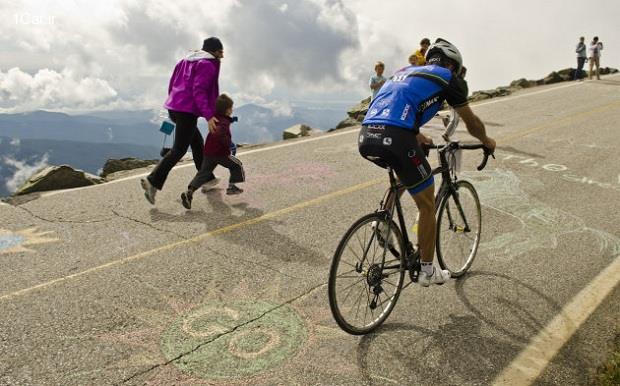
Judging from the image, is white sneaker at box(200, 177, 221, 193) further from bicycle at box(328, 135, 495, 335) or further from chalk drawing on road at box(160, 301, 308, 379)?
bicycle at box(328, 135, 495, 335)

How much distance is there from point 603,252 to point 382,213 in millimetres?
3609

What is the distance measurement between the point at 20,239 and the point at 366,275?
164 inches

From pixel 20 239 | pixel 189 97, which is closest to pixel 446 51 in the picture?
pixel 189 97

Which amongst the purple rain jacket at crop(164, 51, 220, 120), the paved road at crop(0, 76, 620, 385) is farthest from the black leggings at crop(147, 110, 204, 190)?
the paved road at crop(0, 76, 620, 385)

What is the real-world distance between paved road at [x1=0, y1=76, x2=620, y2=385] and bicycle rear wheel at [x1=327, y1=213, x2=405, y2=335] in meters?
0.17

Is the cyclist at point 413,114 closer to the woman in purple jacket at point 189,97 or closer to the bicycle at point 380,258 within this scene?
the bicycle at point 380,258

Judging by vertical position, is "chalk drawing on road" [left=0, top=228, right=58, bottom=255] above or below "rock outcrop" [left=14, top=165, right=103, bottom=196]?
below

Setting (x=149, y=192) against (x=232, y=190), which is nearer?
(x=149, y=192)

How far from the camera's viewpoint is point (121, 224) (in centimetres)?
606

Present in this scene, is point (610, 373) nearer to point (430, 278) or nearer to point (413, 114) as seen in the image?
point (430, 278)

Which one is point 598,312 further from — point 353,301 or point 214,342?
point 214,342

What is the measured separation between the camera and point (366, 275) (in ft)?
12.8

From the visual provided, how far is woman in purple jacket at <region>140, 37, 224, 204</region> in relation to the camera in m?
6.40

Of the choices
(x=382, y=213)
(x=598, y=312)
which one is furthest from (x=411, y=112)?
(x=598, y=312)
